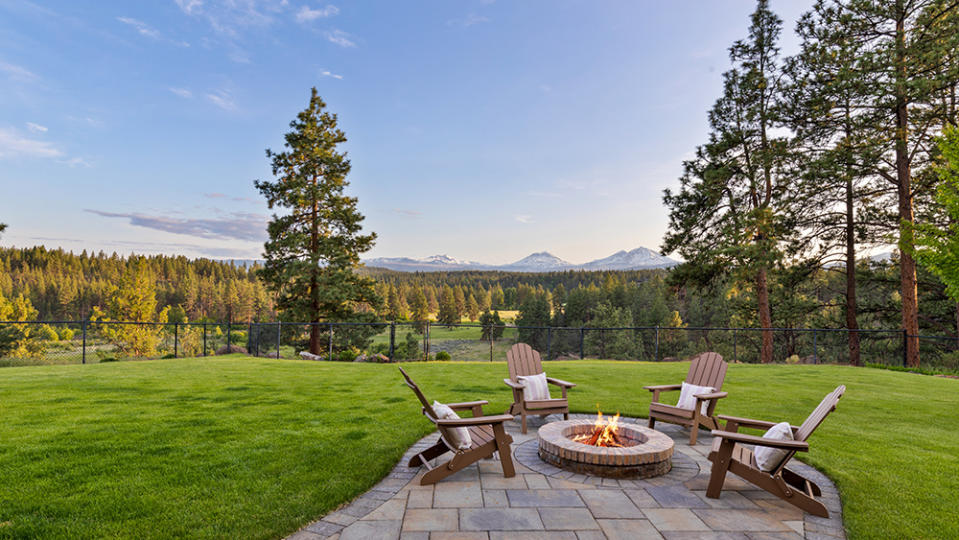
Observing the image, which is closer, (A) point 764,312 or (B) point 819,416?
(B) point 819,416

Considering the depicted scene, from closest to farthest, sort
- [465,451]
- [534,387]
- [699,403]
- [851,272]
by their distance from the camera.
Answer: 1. [465,451]
2. [699,403]
3. [534,387]
4. [851,272]

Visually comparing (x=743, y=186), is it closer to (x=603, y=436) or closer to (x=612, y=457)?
(x=603, y=436)

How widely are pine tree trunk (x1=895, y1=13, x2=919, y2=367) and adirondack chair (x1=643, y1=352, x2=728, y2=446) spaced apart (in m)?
11.6

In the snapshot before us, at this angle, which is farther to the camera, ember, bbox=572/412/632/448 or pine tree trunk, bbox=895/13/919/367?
pine tree trunk, bbox=895/13/919/367

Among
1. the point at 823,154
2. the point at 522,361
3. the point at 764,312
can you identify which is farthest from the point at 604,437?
the point at 764,312

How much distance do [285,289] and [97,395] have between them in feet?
48.2

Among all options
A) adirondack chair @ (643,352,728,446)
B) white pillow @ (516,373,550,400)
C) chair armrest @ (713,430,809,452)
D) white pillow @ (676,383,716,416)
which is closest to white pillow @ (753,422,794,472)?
chair armrest @ (713,430,809,452)

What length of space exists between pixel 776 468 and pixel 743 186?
675 inches

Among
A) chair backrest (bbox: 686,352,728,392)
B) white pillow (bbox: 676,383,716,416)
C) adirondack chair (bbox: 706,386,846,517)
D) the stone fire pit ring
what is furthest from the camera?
chair backrest (bbox: 686,352,728,392)

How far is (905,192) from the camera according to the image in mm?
13523

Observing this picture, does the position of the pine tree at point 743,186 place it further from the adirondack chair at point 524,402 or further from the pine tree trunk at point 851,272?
the adirondack chair at point 524,402

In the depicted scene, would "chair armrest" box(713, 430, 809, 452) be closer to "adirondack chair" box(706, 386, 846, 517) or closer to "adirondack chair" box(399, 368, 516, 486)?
"adirondack chair" box(706, 386, 846, 517)

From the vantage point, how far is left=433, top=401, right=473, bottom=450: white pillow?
361 centimetres

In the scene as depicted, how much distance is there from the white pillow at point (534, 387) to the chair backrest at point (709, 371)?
1.66 m
